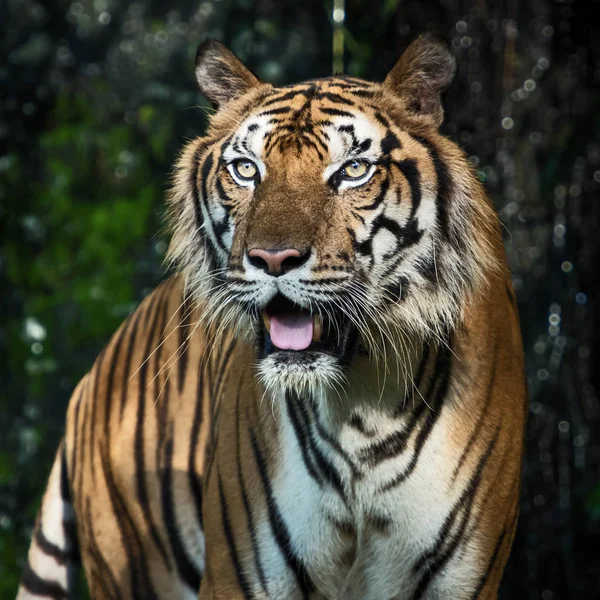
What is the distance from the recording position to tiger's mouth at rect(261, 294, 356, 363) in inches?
76.0

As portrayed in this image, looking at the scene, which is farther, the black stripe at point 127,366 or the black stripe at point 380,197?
the black stripe at point 127,366

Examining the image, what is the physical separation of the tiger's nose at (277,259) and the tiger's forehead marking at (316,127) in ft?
0.69

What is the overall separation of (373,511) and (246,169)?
2.25ft

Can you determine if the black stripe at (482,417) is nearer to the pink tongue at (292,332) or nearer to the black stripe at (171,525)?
the pink tongue at (292,332)

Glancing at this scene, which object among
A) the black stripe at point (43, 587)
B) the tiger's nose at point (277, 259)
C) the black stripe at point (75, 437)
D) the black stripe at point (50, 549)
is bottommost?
the black stripe at point (43, 587)

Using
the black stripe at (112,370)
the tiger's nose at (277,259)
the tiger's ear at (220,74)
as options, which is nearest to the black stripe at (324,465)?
the tiger's nose at (277,259)

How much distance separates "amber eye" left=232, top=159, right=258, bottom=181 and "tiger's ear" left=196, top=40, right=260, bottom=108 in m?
0.28

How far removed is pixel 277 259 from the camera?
182cm

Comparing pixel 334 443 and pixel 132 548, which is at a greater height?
pixel 334 443

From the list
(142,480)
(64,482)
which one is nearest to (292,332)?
(142,480)

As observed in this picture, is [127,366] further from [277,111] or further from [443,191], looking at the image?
[443,191]

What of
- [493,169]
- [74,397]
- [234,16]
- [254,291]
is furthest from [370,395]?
[234,16]

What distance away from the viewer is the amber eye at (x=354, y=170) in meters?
1.97

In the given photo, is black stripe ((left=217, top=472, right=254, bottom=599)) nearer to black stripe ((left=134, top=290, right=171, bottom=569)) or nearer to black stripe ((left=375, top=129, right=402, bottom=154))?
black stripe ((left=134, top=290, right=171, bottom=569))
